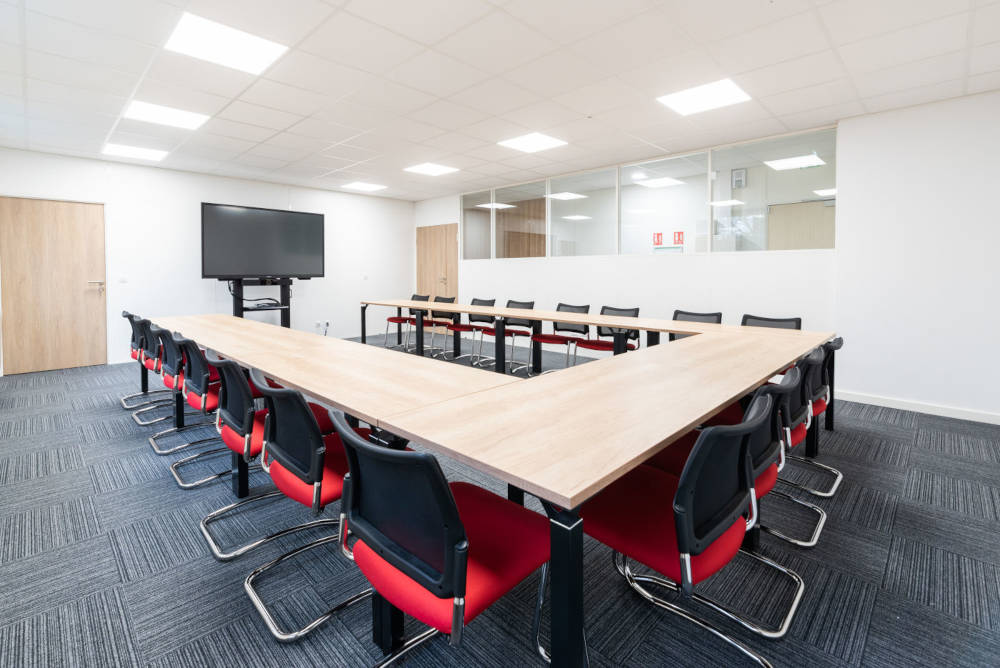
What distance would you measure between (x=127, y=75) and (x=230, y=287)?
3796mm

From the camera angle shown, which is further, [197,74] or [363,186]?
[363,186]

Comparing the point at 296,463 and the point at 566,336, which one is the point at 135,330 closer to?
the point at 296,463

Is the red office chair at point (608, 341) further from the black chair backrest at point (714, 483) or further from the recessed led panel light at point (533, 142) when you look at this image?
the black chair backrest at point (714, 483)

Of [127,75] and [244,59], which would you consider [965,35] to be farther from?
[127,75]

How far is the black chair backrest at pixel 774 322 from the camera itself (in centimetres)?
414

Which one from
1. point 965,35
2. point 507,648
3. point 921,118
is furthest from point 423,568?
point 921,118

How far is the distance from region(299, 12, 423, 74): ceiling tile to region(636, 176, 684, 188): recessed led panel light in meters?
3.91

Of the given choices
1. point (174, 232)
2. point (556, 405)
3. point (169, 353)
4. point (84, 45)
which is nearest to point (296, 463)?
point (556, 405)

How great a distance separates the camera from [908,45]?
308 centimetres

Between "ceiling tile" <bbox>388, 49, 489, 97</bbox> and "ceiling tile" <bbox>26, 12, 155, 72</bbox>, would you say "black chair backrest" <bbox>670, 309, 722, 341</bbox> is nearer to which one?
"ceiling tile" <bbox>388, 49, 489, 97</bbox>

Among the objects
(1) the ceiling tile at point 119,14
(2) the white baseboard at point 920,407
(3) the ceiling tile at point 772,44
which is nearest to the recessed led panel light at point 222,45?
(1) the ceiling tile at point 119,14

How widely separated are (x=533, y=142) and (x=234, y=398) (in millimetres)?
4288

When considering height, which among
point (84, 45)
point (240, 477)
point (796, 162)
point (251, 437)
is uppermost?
point (84, 45)

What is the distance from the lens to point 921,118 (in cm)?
411
